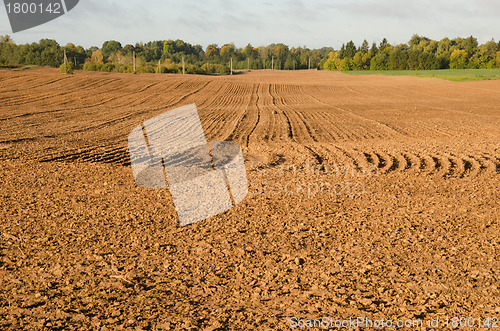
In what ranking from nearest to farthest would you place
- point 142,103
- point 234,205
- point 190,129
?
1. point 234,205
2. point 190,129
3. point 142,103

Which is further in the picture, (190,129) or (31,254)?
(190,129)

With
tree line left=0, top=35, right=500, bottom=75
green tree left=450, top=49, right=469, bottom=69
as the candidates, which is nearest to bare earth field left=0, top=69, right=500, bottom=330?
tree line left=0, top=35, right=500, bottom=75

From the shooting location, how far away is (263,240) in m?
6.09

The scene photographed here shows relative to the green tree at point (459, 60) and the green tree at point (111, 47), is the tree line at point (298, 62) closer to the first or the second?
the green tree at point (459, 60)

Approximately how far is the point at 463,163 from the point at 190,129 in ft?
29.9

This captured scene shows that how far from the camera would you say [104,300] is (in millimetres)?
4305

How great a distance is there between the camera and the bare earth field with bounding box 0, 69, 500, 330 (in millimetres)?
→ 4207

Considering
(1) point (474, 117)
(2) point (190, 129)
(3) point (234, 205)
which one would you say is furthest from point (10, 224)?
(1) point (474, 117)

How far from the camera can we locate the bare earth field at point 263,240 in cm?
421

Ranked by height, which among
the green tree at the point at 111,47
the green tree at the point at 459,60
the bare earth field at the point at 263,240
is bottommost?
the bare earth field at the point at 263,240

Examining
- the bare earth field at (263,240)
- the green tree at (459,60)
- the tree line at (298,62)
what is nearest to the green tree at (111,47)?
the tree line at (298,62)

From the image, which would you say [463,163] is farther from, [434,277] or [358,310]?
[358,310]

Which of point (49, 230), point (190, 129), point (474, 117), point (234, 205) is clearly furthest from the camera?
point (474, 117)

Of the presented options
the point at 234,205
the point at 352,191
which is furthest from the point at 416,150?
the point at 234,205
